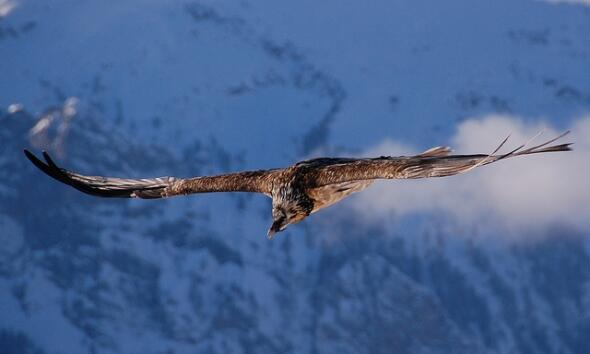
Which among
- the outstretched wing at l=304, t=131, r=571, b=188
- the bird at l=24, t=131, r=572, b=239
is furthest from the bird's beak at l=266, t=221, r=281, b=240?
the outstretched wing at l=304, t=131, r=571, b=188

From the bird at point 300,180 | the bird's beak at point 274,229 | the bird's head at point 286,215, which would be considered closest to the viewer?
the bird at point 300,180

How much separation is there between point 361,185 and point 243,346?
15186 centimetres

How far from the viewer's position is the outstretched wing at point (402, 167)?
71.8 feet

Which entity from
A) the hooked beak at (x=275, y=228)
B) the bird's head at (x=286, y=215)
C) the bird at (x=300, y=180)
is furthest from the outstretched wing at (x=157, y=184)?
the hooked beak at (x=275, y=228)

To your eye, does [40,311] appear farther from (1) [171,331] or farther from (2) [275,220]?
(2) [275,220]

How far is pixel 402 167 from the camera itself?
23.3m

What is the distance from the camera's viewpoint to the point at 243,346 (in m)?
176

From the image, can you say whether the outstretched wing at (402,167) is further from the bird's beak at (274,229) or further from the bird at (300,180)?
the bird's beak at (274,229)

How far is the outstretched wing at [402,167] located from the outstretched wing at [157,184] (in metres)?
1.53

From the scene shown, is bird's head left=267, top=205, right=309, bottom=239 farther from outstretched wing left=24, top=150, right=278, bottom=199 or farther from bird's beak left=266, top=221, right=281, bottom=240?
outstretched wing left=24, top=150, right=278, bottom=199

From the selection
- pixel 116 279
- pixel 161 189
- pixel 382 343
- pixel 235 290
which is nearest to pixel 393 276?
pixel 382 343

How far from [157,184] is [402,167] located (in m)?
7.27

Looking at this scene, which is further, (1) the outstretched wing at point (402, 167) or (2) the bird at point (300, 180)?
(2) the bird at point (300, 180)

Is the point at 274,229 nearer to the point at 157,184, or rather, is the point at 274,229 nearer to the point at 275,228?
the point at 275,228
